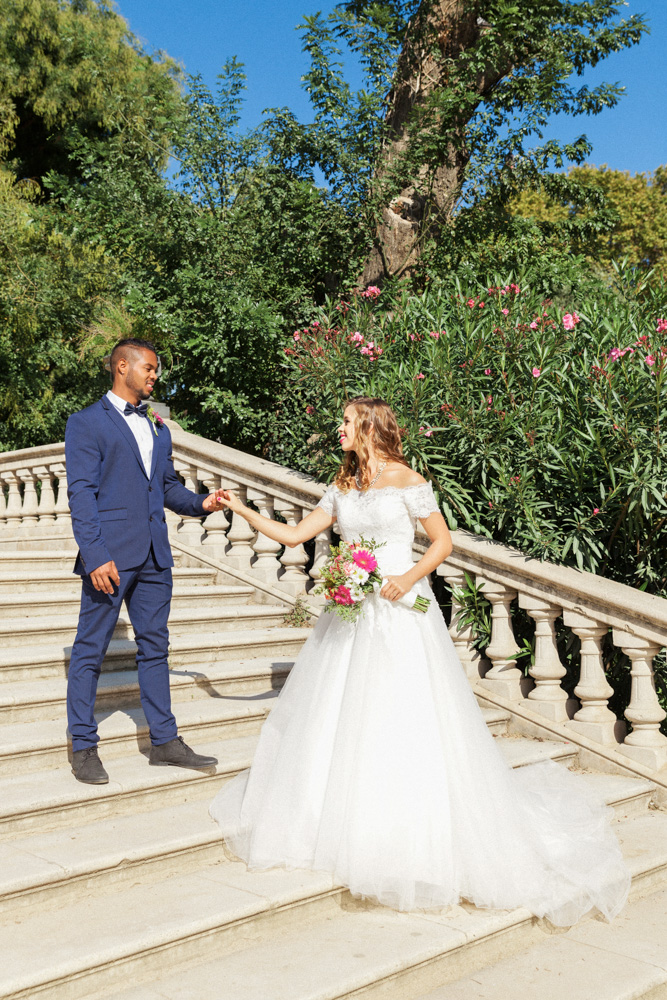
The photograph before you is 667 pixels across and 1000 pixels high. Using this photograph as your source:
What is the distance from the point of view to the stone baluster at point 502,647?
5344mm

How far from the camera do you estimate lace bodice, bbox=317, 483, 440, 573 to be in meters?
3.83

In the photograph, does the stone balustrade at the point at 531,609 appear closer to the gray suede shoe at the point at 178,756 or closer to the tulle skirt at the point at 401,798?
the tulle skirt at the point at 401,798

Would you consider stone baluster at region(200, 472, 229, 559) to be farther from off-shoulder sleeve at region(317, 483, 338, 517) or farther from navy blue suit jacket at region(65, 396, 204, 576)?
off-shoulder sleeve at region(317, 483, 338, 517)

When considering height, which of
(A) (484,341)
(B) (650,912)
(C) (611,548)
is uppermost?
(A) (484,341)

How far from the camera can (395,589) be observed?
3.74 meters

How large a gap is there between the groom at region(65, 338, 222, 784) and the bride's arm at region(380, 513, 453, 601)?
0.96 metres

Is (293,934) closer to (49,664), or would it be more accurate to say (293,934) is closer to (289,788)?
(289,788)

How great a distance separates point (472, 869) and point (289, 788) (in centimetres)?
77

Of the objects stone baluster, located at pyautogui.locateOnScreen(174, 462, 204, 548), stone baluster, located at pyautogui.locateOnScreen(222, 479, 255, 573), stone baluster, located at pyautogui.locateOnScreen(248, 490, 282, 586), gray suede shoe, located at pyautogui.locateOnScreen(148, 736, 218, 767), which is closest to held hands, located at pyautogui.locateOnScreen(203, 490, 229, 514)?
gray suede shoe, located at pyautogui.locateOnScreen(148, 736, 218, 767)

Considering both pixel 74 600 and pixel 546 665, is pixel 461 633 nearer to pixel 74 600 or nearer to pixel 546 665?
pixel 546 665

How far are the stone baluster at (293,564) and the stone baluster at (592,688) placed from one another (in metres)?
2.12

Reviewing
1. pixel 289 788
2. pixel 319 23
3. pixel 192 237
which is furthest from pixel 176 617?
pixel 319 23

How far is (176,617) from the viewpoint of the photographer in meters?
5.84

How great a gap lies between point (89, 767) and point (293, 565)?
2884 millimetres
